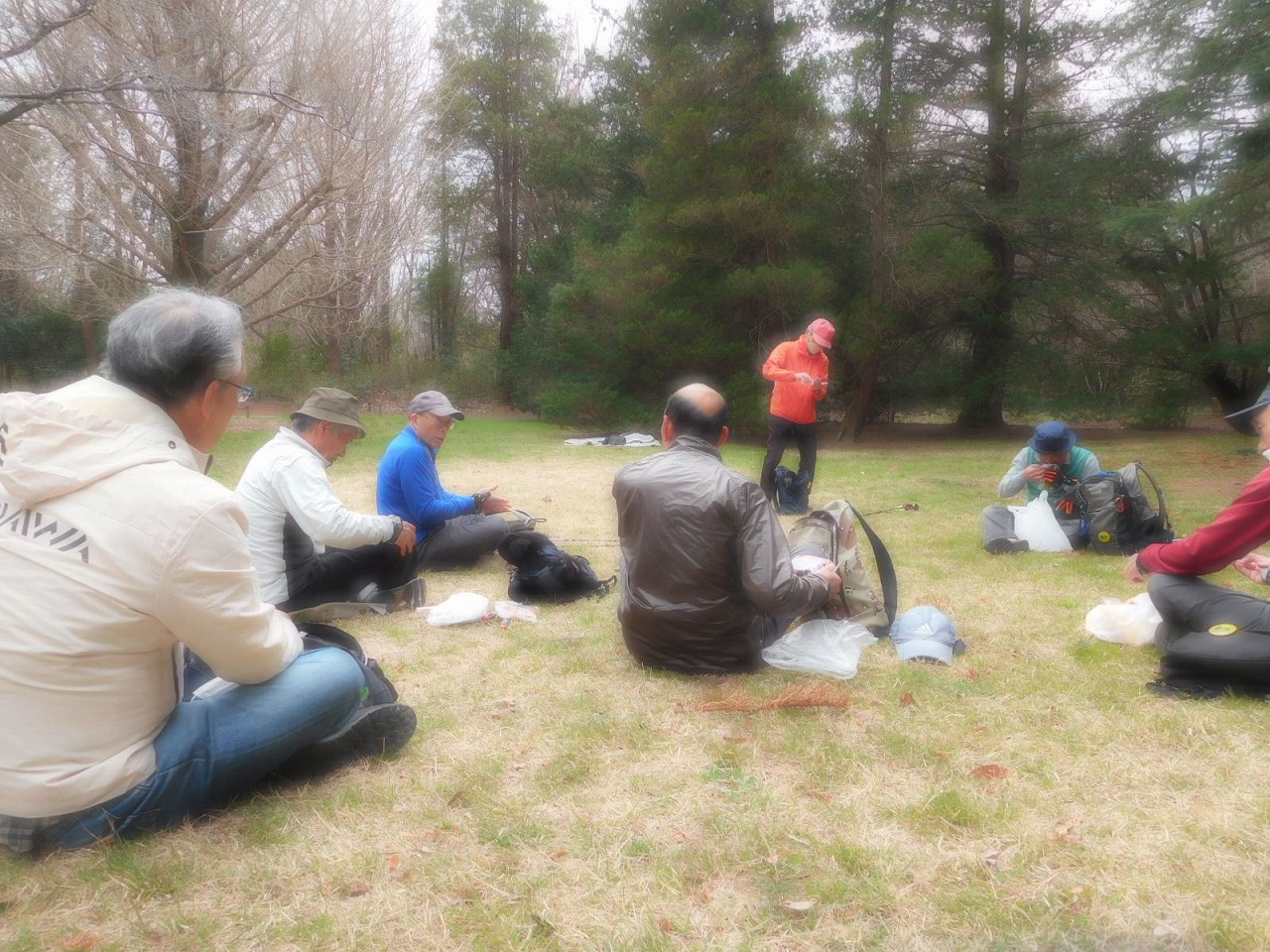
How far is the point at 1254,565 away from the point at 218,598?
379 cm

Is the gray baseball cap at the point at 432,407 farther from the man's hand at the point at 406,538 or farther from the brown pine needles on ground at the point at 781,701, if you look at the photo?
the brown pine needles on ground at the point at 781,701

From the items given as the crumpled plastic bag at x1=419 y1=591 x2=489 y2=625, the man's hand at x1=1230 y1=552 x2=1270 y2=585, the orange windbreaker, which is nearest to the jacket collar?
the crumpled plastic bag at x1=419 y1=591 x2=489 y2=625

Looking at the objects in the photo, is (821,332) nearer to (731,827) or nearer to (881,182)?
(731,827)

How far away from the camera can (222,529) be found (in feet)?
6.58

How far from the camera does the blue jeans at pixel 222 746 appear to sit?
218cm

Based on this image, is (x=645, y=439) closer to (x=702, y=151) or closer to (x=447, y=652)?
(x=702, y=151)

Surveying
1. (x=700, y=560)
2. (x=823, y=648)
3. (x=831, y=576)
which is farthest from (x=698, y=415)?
(x=823, y=648)

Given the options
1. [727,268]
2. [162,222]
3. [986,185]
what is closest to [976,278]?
[986,185]

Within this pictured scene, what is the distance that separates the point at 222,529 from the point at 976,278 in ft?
50.0

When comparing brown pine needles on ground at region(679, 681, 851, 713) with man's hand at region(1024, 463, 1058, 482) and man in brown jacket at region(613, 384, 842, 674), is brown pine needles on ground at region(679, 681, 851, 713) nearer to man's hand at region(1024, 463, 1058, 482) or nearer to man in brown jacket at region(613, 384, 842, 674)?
man in brown jacket at region(613, 384, 842, 674)

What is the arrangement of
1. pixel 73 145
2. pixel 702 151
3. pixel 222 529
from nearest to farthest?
pixel 222 529
pixel 73 145
pixel 702 151

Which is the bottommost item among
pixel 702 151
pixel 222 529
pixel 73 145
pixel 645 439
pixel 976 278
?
pixel 645 439

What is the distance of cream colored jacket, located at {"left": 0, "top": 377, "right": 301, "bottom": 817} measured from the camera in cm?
193

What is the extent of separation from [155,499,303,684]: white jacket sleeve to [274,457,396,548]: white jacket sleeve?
1777 mm
